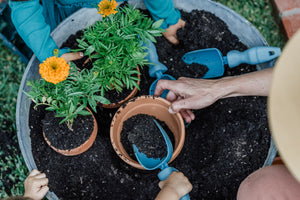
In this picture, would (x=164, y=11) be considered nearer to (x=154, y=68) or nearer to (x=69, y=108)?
(x=154, y=68)

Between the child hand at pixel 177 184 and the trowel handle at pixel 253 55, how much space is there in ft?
2.21

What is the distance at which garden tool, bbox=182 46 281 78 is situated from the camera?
1357 millimetres

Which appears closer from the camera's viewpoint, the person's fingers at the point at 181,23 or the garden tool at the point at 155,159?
the garden tool at the point at 155,159

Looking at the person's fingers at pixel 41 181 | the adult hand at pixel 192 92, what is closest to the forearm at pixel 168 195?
the adult hand at pixel 192 92

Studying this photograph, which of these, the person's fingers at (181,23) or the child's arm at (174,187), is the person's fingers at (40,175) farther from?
the person's fingers at (181,23)

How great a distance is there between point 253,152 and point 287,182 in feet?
1.28

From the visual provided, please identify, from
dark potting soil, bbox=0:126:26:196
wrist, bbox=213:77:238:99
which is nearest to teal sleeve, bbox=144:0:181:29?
wrist, bbox=213:77:238:99

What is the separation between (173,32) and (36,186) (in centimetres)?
107

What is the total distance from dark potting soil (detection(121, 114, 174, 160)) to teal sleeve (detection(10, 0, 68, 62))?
1.72 ft

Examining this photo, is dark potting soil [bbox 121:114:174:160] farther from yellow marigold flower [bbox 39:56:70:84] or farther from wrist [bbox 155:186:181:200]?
yellow marigold flower [bbox 39:56:70:84]

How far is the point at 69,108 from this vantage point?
108 cm

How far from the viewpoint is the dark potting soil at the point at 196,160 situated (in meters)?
1.35

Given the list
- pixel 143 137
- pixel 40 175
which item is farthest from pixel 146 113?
pixel 40 175

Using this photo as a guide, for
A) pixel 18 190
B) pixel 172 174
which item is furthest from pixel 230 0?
pixel 18 190
